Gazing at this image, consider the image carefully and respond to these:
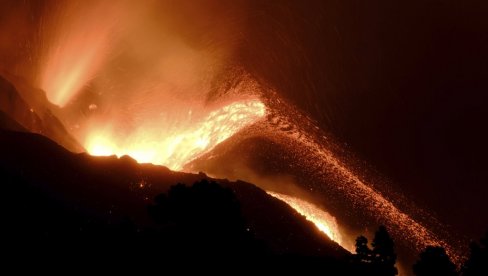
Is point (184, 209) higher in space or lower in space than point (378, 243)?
lower

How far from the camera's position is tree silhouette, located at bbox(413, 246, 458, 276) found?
26656mm

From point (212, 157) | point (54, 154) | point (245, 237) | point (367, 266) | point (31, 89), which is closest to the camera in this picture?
point (245, 237)

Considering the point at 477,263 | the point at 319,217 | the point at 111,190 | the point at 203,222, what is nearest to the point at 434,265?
the point at 477,263

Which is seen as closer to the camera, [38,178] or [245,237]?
[245,237]

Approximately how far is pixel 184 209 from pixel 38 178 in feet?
34.0

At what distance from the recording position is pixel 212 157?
51594 mm

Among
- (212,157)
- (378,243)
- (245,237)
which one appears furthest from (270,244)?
(212,157)

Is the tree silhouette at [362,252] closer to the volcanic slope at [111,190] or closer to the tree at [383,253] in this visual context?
the tree at [383,253]

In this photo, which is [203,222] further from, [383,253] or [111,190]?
[111,190]

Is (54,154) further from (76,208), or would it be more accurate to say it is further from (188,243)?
(188,243)

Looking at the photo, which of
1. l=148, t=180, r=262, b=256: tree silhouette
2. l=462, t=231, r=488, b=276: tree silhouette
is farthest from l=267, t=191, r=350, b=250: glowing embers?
l=148, t=180, r=262, b=256: tree silhouette

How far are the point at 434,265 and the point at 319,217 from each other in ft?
62.1

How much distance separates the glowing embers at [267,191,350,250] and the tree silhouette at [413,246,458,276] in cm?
1687

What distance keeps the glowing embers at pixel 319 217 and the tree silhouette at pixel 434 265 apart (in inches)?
664
